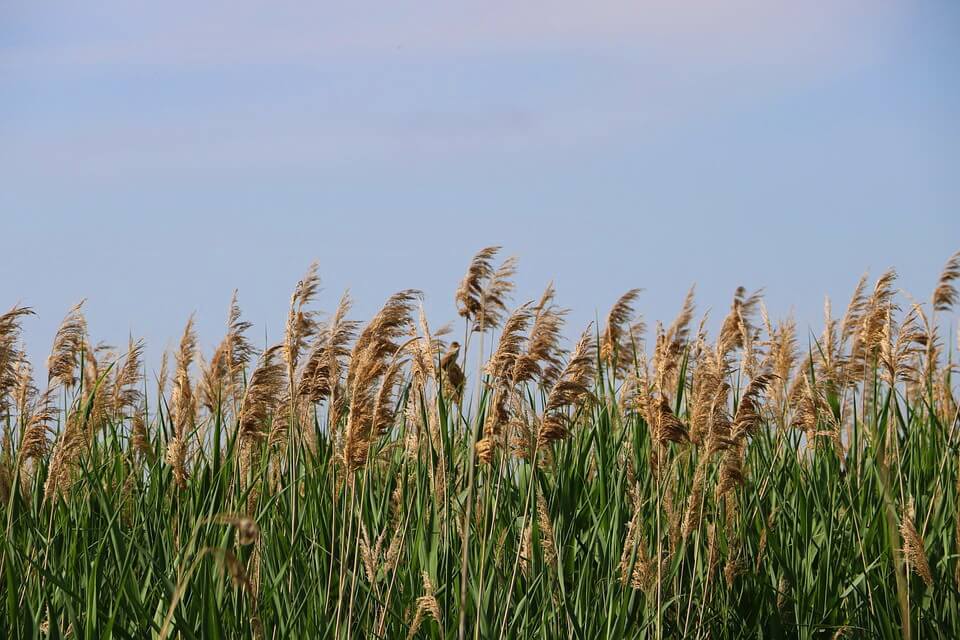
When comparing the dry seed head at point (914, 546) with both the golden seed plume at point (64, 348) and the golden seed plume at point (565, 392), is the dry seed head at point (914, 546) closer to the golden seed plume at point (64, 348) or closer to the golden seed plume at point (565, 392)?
the golden seed plume at point (565, 392)

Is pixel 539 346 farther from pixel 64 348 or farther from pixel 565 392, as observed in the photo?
pixel 64 348

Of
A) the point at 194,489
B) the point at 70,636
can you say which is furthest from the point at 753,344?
the point at 70,636

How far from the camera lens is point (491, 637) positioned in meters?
4.25

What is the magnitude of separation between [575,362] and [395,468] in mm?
1980

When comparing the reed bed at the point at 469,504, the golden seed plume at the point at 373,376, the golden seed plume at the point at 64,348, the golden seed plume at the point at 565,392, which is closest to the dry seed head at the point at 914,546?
the reed bed at the point at 469,504

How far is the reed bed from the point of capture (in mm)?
4062

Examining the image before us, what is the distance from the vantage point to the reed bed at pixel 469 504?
4062mm

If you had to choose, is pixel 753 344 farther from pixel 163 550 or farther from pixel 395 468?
pixel 163 550

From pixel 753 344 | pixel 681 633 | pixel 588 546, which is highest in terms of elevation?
pixel 753 344

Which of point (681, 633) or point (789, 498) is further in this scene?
point (789, 498)

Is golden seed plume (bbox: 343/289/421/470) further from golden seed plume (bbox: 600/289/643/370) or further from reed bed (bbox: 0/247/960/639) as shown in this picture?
golden seed plume (bbox: 600/289/643/370)

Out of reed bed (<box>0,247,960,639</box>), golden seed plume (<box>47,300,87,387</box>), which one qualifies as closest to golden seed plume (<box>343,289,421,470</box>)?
reed bed (<box>0,247,960,639</box>)

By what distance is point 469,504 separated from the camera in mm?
3688

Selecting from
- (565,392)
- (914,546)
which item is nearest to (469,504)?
(565,392)
